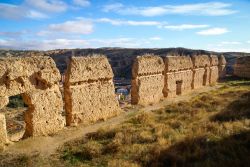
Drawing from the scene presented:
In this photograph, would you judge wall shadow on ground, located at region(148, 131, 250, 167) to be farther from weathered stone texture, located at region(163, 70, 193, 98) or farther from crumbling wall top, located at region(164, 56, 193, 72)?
crumbling wall top, located at region(164, 56, 193, 72)

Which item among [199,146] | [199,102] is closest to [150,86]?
[199,102]

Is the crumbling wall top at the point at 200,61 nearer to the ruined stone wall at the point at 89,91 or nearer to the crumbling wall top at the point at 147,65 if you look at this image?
the crumbling wall top at the point at 147,65

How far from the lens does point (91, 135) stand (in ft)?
34.3

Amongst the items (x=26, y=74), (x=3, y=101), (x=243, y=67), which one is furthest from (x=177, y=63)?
(x=243, y=67)

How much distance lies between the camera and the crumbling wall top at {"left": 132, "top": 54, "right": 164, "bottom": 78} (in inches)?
594

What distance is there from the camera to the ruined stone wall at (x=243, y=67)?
29.6 m

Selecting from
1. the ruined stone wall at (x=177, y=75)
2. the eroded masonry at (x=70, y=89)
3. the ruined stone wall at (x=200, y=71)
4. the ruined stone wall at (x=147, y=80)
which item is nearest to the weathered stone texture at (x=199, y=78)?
the ruined stone wall at (x=200, y=71)

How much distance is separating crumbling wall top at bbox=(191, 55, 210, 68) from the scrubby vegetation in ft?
31.2

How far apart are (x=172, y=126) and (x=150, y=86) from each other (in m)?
5.16

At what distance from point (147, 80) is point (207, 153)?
26.7 ft

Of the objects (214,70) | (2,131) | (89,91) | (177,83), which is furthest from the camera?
(214,70)

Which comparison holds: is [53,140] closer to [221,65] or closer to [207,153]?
[207,153]

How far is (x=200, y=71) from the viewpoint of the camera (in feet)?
75.4

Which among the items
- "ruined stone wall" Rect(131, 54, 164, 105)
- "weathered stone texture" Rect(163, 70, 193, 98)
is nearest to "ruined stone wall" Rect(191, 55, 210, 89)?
"weathered stone texture" Rect(163, 70, 193, 98)
